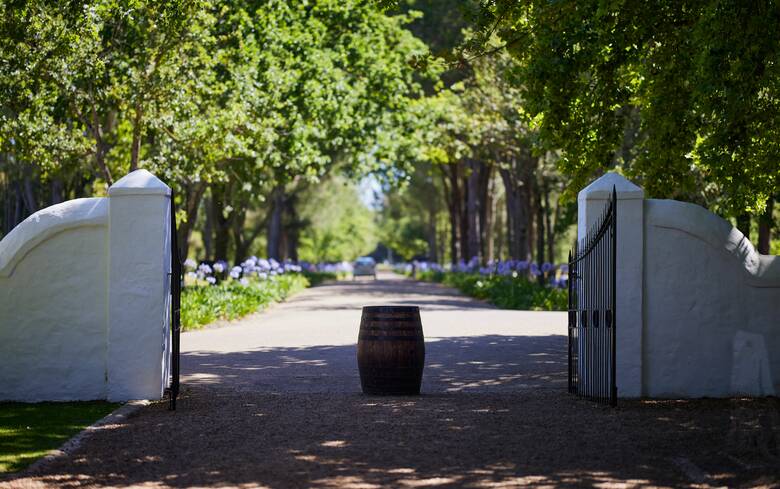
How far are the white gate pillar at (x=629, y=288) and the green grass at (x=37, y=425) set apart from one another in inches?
199

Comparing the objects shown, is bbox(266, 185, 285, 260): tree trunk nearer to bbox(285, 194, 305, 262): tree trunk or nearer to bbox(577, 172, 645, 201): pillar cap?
bbox(285, 194, 305, 262): tree trunk

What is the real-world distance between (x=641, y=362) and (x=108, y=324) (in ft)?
17.6

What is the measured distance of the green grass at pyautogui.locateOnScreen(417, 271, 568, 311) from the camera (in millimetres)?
26445

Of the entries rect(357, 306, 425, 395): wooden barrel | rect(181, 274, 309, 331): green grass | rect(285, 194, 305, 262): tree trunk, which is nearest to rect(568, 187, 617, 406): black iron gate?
rect(357, 306, 425, 395): wooden barrel

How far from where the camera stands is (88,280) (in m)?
10.2

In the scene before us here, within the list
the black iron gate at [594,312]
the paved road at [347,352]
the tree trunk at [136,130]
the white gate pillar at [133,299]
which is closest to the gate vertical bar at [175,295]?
the white gate pillar at [133,299]

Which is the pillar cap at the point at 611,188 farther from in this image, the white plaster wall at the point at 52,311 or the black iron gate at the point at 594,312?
the white plaster wall at the point at 52,311

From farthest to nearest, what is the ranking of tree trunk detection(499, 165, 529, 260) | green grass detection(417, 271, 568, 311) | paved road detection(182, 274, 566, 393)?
tree trunk detection(499, 165, 529, 260), green grass detection(417, 271, 568, 311), paved road detection(182, 274, 566, 393)

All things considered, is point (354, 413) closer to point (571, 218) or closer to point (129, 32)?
point (129, 32)

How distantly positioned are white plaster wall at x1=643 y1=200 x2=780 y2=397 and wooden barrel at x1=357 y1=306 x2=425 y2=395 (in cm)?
239

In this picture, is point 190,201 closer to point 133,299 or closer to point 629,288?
point 133,299

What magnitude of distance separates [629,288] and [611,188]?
1050 millimetres

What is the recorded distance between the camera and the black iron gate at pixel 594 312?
10.2 meters

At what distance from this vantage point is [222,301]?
73.4ft
